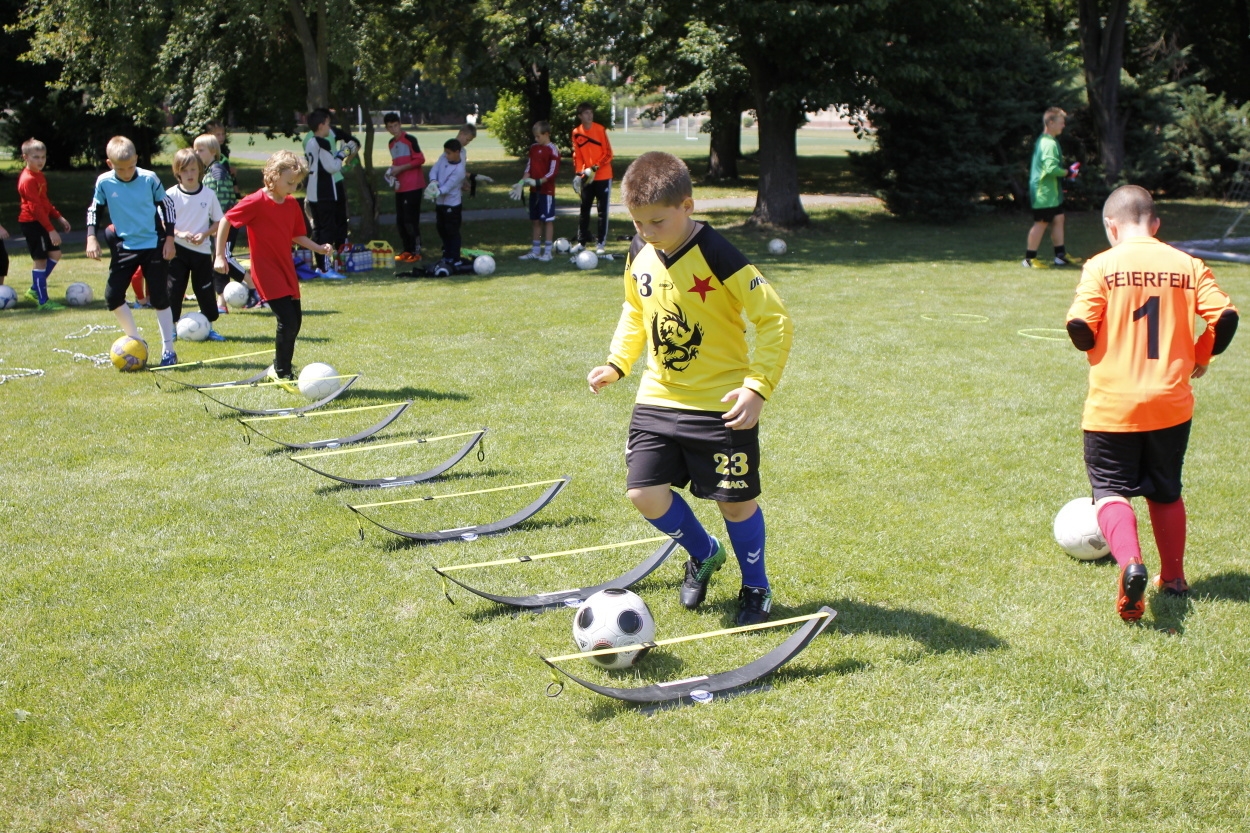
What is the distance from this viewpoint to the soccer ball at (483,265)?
15328 mm

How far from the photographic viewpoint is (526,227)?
826 inches

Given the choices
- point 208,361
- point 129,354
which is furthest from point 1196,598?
point 129,354

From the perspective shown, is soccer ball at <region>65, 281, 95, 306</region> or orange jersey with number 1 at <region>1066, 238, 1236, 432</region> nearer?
orange jersey with number 1 at <region>1066, 238, 1236, 432</region>

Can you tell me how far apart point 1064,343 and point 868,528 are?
5.71m

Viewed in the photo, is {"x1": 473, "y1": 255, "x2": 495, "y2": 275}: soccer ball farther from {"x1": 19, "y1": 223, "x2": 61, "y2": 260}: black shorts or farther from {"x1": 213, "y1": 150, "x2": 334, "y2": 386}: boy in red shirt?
{"x1": 213, "y1": 150, "x2": 334, "y2": 386}: boy in red shirt

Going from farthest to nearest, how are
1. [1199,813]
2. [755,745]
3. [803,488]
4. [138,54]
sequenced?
[138,54]
[803,488]
[755,745]
[1199,813]

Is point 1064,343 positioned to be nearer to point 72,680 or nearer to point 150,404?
point 150,404

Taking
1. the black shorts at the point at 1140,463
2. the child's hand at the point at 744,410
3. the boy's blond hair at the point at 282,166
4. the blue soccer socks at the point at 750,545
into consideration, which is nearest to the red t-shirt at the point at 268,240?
the boy's blond hair at the point at 282,166

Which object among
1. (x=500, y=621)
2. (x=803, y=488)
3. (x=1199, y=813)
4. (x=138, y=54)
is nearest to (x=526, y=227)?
(x=138, y=54)

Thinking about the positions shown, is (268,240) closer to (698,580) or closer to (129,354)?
(129,354)

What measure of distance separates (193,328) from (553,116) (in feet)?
92.6

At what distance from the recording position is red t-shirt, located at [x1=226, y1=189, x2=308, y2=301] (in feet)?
27.4

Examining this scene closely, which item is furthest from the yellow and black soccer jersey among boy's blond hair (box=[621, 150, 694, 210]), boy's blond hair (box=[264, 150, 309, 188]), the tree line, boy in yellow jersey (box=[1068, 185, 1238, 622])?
the tree line

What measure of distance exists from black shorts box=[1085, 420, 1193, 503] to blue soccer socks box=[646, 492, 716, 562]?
1736 millimetres
